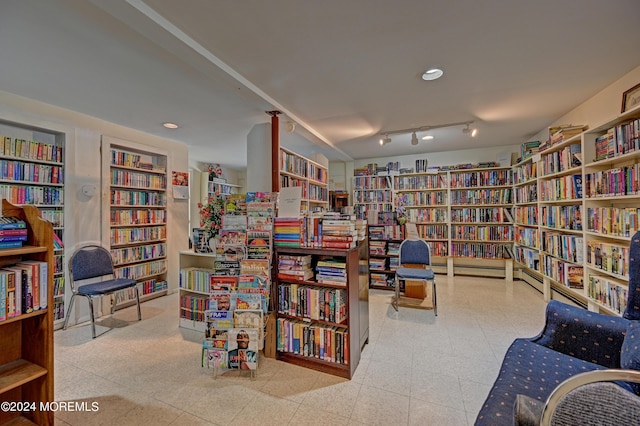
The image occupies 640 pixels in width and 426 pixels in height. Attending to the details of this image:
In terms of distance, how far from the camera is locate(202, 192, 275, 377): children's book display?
6.59ft

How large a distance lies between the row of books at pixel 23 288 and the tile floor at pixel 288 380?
822 millimetres

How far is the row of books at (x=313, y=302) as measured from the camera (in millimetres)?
1999

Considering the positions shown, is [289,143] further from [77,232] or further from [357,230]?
[77,232]

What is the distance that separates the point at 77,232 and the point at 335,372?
10.9 feet

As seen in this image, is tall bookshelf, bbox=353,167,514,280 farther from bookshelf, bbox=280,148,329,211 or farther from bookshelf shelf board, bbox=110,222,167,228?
bookshelf shelf board, bbox=110,222,167,228

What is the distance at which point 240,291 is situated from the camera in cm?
208

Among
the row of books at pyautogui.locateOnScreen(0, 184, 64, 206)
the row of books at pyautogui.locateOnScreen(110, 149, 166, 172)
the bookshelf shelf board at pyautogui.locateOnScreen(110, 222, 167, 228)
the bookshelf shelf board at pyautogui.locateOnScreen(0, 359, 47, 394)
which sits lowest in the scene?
the bookshelf shelf board at pyautogui.locateOnScreen(0, 359, 47, 394)

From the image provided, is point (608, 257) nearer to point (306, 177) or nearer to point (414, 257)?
point (414, 257)

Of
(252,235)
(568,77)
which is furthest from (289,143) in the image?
(568,77)

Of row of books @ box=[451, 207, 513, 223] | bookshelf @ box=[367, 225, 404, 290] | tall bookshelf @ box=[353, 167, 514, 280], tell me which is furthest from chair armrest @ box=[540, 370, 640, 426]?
row of books @ box=[451, 207, 513, 223]

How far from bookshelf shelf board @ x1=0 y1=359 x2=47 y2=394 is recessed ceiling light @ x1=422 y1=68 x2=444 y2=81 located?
3.31 metres

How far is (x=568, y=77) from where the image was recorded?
97.9 inches

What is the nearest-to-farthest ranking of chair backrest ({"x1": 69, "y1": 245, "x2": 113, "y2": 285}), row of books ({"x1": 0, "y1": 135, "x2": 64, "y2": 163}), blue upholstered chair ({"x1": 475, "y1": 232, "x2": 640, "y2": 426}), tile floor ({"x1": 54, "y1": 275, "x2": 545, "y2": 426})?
blue upholstered chair ({"x1": 475, "y1": 232, "x2": 640, "y2": 426}) → tile floor ({"x1": 54, "y1": 275, "x2": 545, "y2": 426}) → row of books ({"x1": 0, "y1": 135, "x2": 64, "y2": 163}) → chair backrest ({"x1": 69, "y1": 245, "x2": 113, "y2": 285})

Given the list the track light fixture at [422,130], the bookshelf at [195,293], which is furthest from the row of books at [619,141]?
the bookshelf at [195,293]
